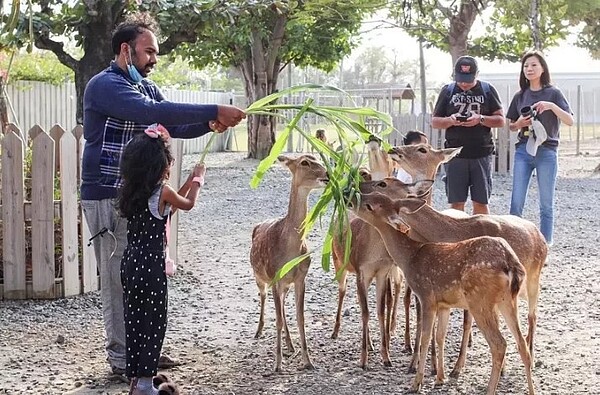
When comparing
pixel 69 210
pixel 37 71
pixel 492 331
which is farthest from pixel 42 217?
pixel 37 71

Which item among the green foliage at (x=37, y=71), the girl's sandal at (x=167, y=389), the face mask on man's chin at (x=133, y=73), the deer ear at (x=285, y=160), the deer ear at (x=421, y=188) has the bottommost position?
the girl's sandal at (x=167, y=389)

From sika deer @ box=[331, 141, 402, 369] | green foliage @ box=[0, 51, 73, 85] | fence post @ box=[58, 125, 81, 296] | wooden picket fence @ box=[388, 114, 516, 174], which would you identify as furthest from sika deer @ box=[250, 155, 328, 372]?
green foliage @ box=[0, 51, 73, 85]

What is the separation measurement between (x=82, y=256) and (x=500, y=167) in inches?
563

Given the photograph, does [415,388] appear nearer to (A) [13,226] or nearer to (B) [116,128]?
(B) [116,128]

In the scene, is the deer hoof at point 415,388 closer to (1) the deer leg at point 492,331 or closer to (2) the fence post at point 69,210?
(1) the deer leg at point 492,331

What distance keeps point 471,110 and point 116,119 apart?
377cm

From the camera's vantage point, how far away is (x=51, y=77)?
85.5 feet

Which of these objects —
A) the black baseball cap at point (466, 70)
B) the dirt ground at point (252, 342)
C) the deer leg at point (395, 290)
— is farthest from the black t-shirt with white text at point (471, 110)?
the deer leg at point (395, 290)

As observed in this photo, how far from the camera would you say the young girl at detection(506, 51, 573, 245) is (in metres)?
8.94

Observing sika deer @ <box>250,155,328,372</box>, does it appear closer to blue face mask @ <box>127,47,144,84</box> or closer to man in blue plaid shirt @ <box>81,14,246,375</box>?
man in blue plaid shirt @ <box>81,14,246,375</box>

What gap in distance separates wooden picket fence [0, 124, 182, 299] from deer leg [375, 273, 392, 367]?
3073 millimetres

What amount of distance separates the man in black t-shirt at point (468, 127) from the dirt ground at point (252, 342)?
1.18m

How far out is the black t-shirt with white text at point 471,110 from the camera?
27.4ft

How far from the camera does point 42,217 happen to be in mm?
8164
